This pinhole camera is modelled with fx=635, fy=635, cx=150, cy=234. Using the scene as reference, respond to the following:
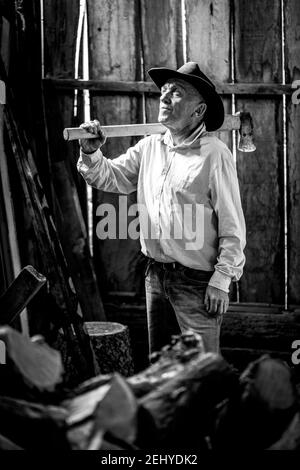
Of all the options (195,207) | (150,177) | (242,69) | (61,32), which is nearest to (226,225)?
(195,207)

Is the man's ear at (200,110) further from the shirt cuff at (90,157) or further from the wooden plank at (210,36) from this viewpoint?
the wooden plank at (210,36)

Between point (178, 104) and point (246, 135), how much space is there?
0.67 m

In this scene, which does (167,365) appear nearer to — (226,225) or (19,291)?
(19,291)

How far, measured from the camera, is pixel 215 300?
154 inches

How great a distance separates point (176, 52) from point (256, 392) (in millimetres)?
3309

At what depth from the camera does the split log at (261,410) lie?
2439 millimetres

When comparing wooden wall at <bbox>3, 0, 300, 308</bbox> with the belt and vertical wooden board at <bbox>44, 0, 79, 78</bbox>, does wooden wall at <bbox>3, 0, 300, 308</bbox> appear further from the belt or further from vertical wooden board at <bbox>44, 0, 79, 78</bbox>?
the belt

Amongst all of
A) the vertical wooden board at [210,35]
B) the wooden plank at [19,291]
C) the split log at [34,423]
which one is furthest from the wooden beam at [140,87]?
the split log at [34,423]

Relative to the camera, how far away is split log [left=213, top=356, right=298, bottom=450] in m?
Result: 2.44

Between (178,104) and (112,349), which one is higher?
(178,104)

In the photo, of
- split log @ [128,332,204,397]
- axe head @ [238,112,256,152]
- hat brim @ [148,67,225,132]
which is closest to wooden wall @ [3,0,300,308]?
axe head @ [238,112,256,152]

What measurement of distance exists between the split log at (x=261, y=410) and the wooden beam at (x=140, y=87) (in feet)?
9.62

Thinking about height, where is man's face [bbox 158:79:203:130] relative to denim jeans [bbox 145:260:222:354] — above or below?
above
